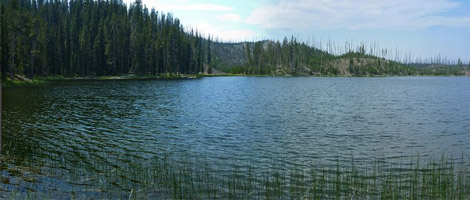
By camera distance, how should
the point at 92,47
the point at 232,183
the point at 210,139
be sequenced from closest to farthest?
the point at 232,183
the point at 210,139
the point at 92,47

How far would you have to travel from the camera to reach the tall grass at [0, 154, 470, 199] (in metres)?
13.6

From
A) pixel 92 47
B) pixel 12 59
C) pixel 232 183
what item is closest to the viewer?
pixel 232 183

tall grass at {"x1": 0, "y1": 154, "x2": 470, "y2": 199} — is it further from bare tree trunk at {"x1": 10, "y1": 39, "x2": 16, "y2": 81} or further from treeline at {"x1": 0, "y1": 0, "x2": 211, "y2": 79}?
treeline at {"x1": 0, "y1": 0, "x2": 211, "y2": 79}

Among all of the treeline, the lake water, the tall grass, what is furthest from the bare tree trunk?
the tall grass

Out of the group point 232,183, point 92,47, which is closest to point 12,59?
point 92,47

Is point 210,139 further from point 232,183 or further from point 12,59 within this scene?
point 12,59

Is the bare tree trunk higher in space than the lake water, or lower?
higher

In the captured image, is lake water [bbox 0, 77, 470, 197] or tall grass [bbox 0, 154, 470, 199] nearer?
tall grass [bbox 0, 154, 470, 199]

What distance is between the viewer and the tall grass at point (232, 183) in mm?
13641

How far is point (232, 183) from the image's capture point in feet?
50.6

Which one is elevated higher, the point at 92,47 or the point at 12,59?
the point at 92,47

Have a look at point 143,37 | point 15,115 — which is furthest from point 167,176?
point 143,37

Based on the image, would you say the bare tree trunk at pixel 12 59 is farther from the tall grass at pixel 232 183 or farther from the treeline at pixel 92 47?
the tall grass at pixel 232 183

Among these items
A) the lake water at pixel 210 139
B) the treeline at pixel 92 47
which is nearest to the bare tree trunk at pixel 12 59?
the treeline at pixel 92 47
